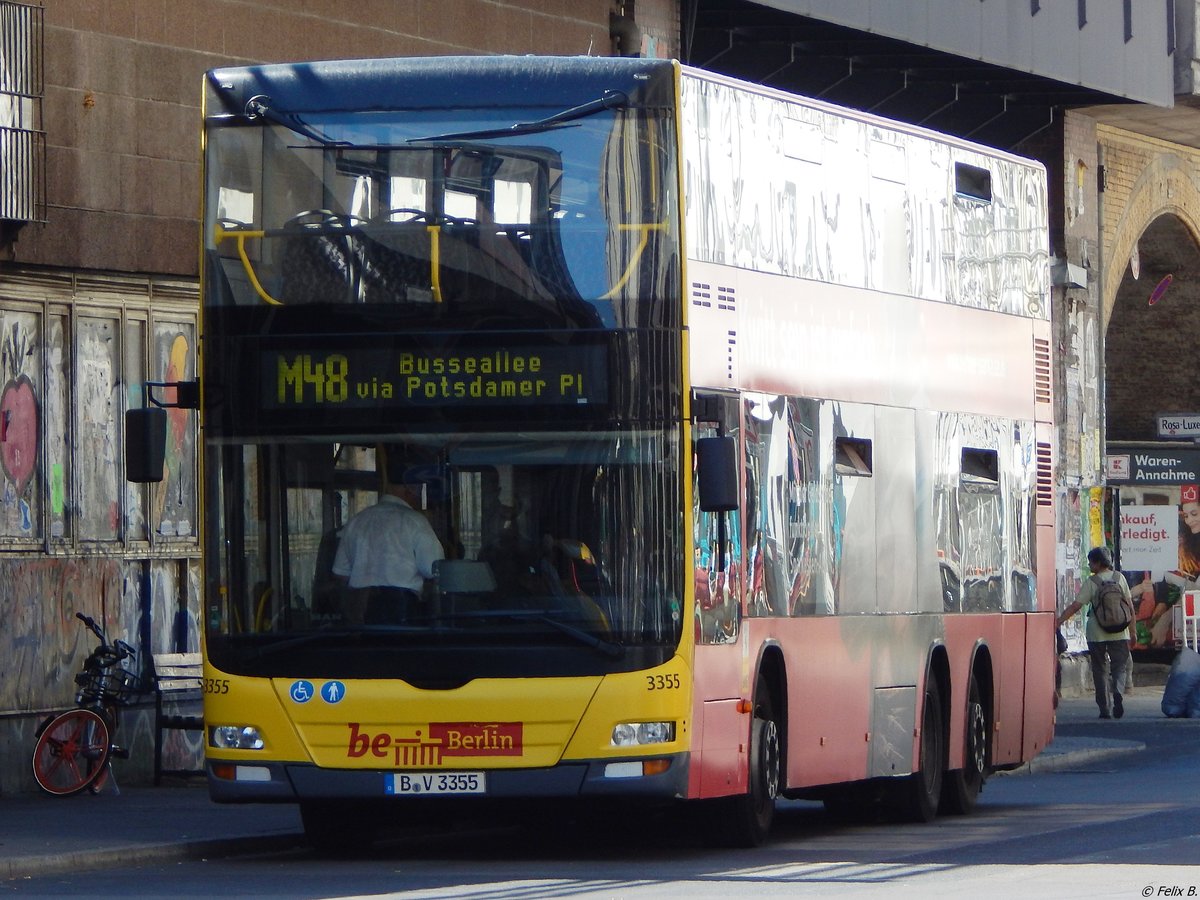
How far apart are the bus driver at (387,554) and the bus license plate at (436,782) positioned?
72cm

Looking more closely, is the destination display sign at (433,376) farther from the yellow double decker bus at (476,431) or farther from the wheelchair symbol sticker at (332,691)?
the wheelchair symbol sticker at (332,691)

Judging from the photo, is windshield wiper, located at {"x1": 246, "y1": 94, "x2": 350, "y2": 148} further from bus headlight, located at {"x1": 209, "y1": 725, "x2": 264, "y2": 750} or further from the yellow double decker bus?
bus headlight, located at {"x1": 209, "y1": 725, "x2": 264, "y2": 750}

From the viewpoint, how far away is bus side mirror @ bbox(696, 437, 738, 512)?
1233 cm

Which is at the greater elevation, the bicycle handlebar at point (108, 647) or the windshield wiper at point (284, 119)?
the windshield wiper at point (284, 119)

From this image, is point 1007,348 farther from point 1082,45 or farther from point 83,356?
point 1082,45

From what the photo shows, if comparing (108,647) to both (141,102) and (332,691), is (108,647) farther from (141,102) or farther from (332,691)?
(332,691)

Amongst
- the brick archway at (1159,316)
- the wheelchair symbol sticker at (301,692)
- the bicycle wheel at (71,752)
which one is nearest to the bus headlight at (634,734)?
the wheelchair symbol sticker at (301,692)

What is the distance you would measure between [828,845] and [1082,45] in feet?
59.3

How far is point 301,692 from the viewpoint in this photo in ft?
41.4

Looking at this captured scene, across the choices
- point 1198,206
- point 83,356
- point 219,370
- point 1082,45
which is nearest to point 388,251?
point 219,370

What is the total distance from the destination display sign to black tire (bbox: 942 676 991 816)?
5161mm

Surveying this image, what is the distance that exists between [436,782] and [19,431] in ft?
23.0

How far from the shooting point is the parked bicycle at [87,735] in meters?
17.8

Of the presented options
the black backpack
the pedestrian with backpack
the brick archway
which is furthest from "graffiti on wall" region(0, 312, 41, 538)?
the brick archway
